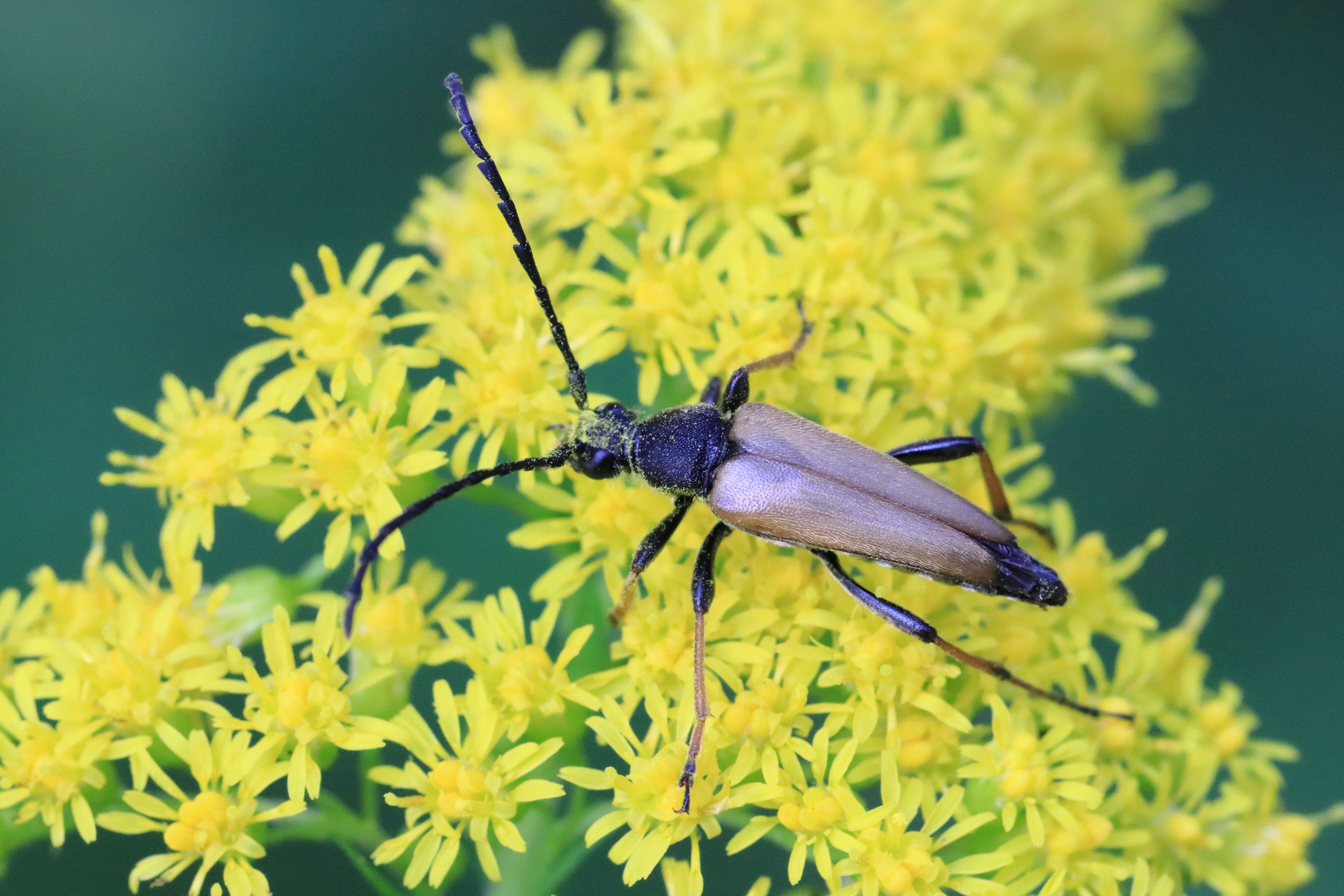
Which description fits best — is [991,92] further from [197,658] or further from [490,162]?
[197,658]

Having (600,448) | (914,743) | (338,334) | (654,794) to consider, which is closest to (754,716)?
(654,794)

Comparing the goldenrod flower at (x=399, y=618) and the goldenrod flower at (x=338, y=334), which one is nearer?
the goldenrod flower at (x=399, y=618)

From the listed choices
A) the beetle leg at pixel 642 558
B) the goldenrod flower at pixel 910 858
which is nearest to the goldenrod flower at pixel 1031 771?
the goldenrod flower at pixel 910 858

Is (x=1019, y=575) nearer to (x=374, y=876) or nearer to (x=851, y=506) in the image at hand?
(x=851, y=506)

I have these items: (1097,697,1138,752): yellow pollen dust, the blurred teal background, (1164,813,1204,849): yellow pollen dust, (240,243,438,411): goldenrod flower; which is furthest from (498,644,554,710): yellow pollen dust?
(1164,813,1204,849): yellow pollen dust

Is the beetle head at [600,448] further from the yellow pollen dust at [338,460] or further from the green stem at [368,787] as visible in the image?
the green stem at [368,787]

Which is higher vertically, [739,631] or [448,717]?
[739,631]

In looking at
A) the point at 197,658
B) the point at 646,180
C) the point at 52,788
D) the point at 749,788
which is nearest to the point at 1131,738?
the point at 749,788
